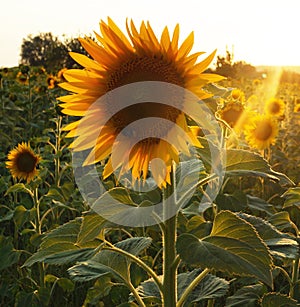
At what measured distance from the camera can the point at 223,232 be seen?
1118mm

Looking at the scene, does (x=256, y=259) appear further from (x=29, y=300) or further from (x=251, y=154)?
(x=29, y=300)

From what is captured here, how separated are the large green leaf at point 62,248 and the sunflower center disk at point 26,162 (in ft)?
5.32

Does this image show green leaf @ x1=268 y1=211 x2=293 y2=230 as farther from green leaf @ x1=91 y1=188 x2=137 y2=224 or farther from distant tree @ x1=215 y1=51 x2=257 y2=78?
distant tree @ x1=215 y1=51 x2=257 y2=78

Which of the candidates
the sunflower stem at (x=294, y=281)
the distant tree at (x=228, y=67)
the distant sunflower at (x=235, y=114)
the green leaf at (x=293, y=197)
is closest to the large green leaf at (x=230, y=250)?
the green leaf at (x=293, y=197)

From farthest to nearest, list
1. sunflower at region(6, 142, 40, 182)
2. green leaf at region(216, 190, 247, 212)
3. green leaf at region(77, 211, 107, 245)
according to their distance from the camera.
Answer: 1. sunflower at region(6, 142, 40, 182)
2. green leaf at region(216, 190, 247, 212)
3. green leaf at region(77, 211, 107, 245)

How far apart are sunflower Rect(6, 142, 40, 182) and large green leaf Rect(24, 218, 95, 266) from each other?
1522 mm

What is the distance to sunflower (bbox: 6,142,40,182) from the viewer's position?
2857 mm

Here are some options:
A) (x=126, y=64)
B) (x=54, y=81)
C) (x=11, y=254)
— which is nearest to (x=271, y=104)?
(x=54, y=81)

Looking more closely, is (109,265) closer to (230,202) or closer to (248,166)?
(248,166)

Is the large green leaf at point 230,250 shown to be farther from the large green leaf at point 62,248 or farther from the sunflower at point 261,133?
the sunflower at point 261,133

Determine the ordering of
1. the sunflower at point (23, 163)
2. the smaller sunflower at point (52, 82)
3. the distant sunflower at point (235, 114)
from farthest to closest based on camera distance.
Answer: the smaller sunflower at point (52, 82) < the distant sunflower at point (235, 114) < the sunflower at point (23, 163)

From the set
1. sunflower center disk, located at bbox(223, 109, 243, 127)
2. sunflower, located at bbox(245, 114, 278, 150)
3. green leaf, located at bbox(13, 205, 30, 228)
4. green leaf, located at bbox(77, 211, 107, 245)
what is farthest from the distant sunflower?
green leaf, located at bbox(77, 211, 107, 245)

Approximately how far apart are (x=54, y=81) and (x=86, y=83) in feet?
18.1

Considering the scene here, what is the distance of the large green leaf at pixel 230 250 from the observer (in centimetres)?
100
